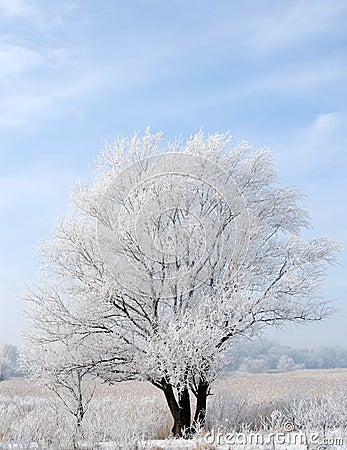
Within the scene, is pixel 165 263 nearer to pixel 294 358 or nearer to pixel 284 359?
pixel 284 359

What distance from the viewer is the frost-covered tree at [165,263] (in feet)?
39.8

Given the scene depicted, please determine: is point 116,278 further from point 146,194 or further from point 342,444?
point 342,444

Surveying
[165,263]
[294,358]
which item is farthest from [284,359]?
[165,263]

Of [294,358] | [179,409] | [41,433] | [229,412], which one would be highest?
[294,358]

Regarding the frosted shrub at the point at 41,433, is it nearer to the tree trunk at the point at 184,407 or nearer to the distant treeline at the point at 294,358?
the tree trunk at the point at 184,407

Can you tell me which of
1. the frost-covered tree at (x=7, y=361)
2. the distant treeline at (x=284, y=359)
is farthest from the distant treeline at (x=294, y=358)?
the frost-covered tree at (x=7, y=361)

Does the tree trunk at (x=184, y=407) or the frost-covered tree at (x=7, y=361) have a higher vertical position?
the frost-covered tree at (x=7, y=361)

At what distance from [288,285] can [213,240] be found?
6.45ft

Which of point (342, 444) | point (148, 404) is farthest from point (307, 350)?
point (342, 444)

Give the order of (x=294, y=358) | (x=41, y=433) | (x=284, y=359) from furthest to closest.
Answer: (x=294, y=358) < (x=284, y=359) < (x=41, y=433)

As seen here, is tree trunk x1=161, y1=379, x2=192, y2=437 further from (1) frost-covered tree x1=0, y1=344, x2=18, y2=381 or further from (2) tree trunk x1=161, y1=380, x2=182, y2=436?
(1) frost-covered tree x1=0, y1=344, x2=18, y2=381

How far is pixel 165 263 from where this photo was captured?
12195 millimetres

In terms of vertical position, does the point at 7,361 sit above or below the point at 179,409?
above

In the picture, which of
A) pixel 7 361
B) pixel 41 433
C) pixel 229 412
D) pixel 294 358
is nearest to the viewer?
pixel 41 433
